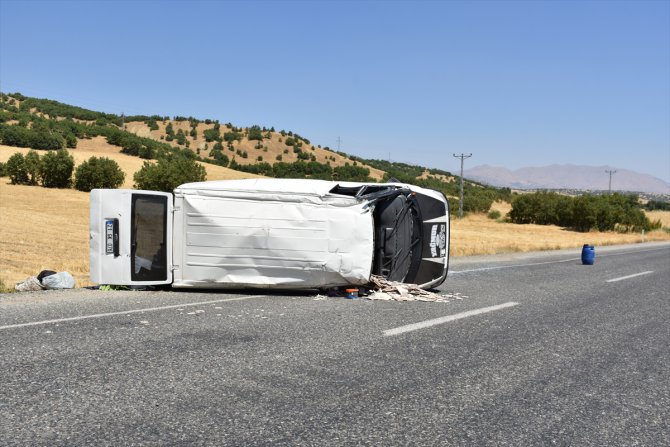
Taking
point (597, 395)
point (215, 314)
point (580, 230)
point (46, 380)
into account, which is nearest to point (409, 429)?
point (597, 395)

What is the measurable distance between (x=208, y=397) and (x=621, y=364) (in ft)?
12.7

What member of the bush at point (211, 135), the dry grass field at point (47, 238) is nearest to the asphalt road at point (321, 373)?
the dry grass field at point (47, 238)

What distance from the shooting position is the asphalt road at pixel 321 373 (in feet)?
11.3

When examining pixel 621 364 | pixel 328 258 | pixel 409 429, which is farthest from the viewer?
pixel 328 258

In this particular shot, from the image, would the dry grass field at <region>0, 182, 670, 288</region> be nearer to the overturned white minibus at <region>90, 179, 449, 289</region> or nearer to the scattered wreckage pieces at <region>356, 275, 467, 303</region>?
the overturned white minibus at <region>90, 179, 449, 289</region>

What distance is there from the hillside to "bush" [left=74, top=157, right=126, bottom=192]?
33.6 feet

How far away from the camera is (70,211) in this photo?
109 feet

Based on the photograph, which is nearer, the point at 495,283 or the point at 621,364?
the point at 621,364

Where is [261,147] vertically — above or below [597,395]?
above

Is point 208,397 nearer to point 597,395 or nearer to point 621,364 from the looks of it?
point 597,395

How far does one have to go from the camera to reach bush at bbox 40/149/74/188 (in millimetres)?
46156

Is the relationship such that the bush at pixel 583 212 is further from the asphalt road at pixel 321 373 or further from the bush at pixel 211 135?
the bush at pixel 211 135

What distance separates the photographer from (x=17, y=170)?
46.2 m

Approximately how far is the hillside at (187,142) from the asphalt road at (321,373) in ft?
179
